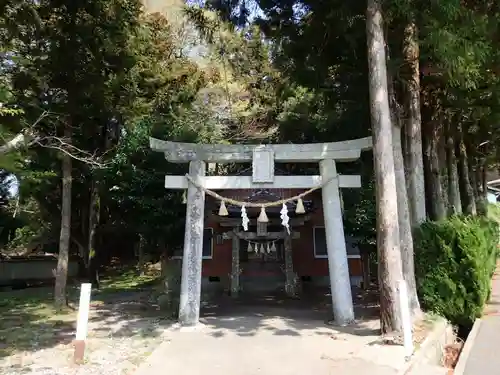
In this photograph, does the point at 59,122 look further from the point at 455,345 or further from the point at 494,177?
the point at 494,177

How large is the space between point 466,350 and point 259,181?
5073 millimetres

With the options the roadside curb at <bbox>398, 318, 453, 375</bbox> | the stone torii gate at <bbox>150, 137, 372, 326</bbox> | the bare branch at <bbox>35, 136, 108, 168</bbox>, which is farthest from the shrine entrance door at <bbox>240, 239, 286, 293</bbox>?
the roadside curb at <bbox>398, 318, 453, 375</bbox>

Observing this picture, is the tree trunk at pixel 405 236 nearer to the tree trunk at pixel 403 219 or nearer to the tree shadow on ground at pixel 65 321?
the tree trunk at pixel 403 219

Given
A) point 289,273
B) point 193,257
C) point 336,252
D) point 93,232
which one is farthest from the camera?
point 93,232

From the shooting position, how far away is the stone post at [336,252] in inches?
372

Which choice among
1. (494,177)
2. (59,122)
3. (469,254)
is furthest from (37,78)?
(494,177)

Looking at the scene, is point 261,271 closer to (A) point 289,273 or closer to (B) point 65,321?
(A) point 289,273

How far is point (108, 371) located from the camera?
639cm

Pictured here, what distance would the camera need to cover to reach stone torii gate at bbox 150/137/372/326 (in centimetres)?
975

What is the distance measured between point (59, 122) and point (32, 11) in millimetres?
3279

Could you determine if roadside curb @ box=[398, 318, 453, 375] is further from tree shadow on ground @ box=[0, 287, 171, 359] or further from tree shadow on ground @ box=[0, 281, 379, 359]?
tree shadow on ground @ box=[0, 287, 171, 359]

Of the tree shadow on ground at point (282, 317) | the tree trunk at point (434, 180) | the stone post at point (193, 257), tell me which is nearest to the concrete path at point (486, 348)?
the tree shadow on ground at point (282, 317)

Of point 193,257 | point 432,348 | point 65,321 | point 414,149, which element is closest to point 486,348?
point 432,348

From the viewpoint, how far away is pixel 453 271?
30.2 feet
